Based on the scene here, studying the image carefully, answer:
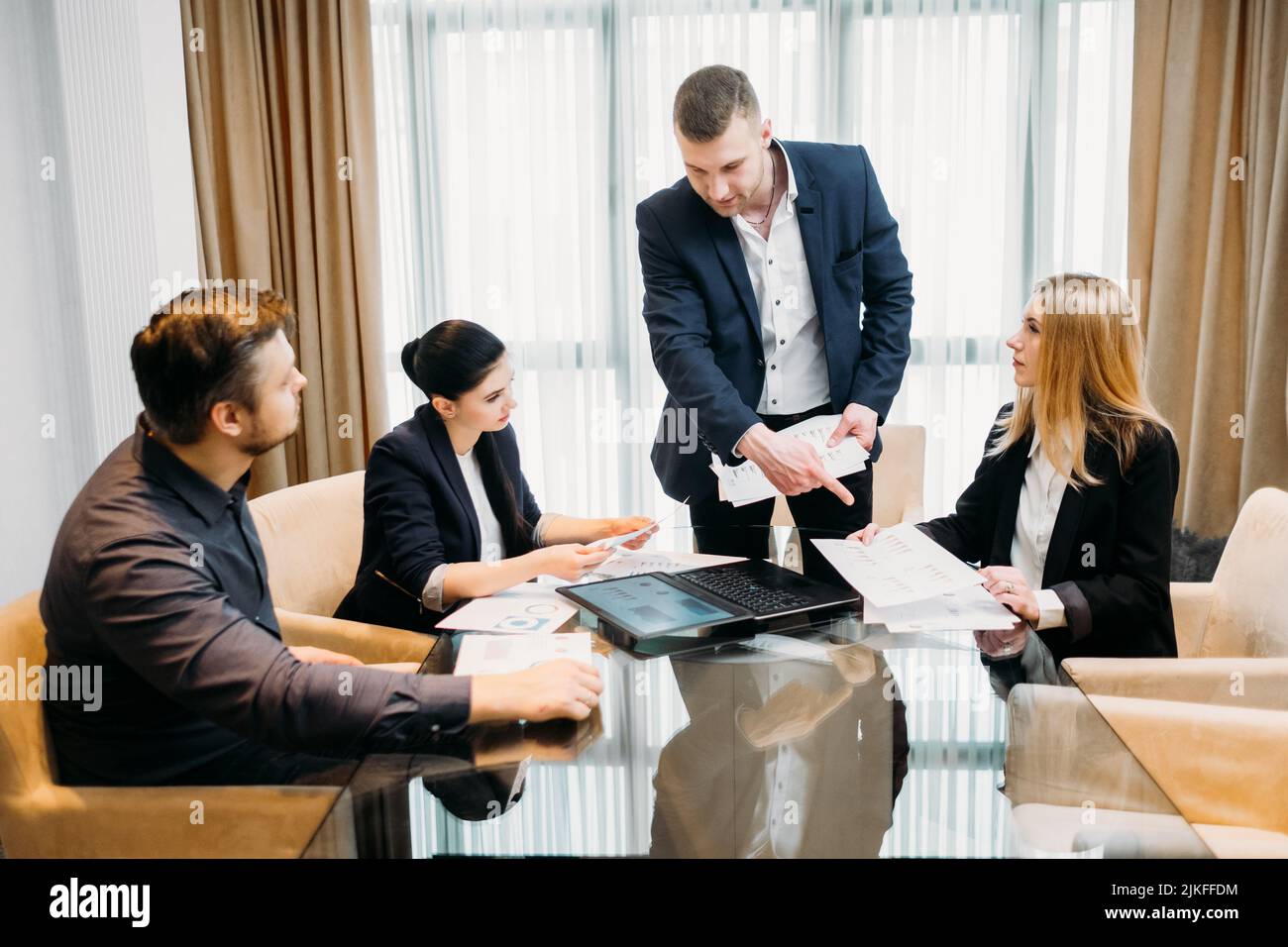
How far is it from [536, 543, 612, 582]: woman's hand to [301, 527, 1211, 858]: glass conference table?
364 millimetres

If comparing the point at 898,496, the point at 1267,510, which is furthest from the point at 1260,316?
the point at 1267,510

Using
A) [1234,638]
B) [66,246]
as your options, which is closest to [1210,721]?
[1234,638]

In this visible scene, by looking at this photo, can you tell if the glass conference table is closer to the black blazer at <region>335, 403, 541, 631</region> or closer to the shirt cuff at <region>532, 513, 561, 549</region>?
the black blazer at <region>335, 403, 541, 631</region>

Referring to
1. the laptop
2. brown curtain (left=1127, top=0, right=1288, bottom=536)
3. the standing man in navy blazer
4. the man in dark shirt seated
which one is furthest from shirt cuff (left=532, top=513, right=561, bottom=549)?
brown curtain (left=1127, top=0, right=1288, bottom=536)

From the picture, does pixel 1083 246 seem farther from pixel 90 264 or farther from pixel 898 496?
pixel 90 264

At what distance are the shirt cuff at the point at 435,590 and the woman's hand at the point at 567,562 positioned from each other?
186 mm

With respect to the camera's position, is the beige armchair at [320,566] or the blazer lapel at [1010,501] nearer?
the beige armchair at [320,566]

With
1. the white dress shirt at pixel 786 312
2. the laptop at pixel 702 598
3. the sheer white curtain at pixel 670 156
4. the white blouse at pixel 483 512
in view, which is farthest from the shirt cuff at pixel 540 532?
the sheer white curtain at pixel 670 156

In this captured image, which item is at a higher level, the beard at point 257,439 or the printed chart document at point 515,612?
the beard at point 257,439

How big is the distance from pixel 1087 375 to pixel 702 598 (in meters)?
0.84

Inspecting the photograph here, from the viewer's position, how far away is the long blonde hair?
6.22 feet

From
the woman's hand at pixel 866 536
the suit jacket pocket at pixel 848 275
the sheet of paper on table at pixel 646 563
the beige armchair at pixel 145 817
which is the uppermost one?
the suit jacket pocket at pixel 848 275

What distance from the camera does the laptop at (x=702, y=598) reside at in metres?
1.68
